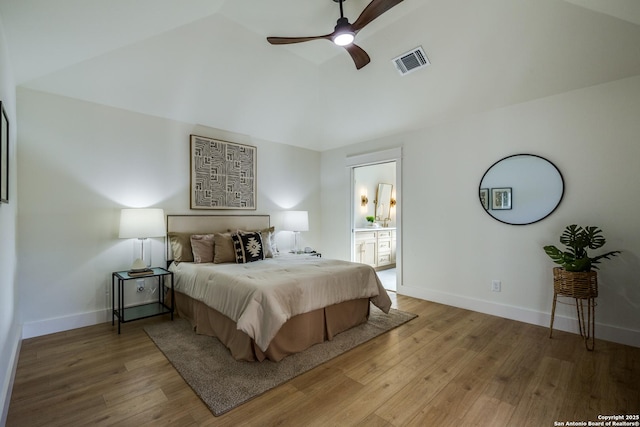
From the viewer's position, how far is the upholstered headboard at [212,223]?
12.1ft

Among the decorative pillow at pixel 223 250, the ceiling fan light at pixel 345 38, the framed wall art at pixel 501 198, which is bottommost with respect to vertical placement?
the decorative pillow at pixel 223 250

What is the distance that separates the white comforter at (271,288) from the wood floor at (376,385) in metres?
0.47

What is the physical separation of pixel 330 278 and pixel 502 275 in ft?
7.06

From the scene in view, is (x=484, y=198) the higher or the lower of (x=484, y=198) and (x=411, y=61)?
the lower

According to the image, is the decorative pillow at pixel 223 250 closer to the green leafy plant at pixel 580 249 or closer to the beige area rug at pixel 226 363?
the beige area rug at pixel 226 363

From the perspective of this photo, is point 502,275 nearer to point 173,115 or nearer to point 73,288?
point 173,115

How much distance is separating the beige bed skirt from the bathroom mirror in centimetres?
380

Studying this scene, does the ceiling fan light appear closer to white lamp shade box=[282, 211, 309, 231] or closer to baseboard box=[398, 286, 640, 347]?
white lamp shade box=[282, 211, 309, 231]

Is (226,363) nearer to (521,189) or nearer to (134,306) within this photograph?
(134,306)

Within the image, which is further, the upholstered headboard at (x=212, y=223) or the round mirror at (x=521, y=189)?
the upholstered headboard at (x=212, y=223)

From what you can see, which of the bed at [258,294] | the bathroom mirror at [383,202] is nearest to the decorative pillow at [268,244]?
the bed at [258,294]

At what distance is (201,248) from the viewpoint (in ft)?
11.3

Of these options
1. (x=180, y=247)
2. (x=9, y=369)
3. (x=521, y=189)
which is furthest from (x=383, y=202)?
(x=9, y=369)

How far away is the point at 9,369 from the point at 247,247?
2.11 m
